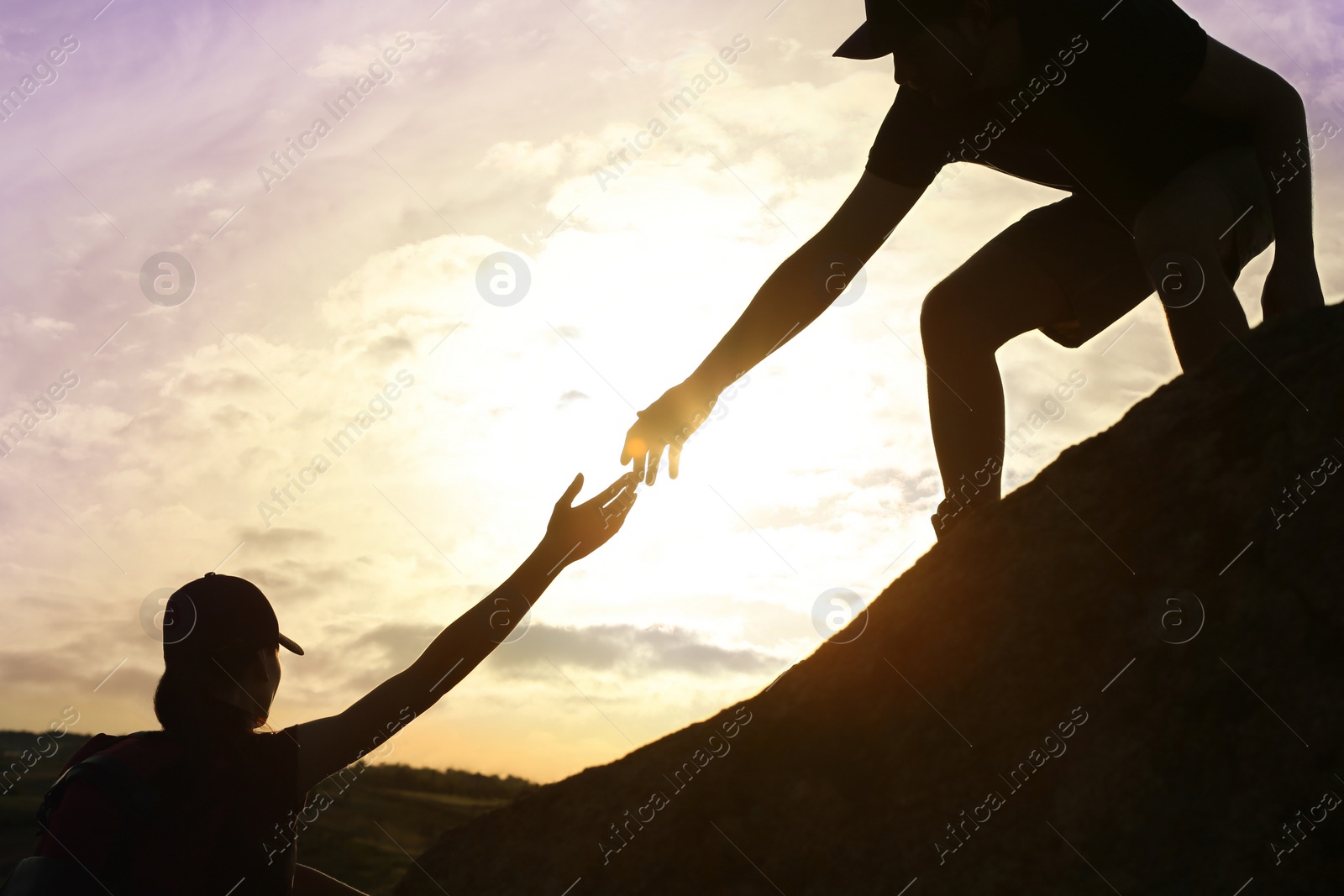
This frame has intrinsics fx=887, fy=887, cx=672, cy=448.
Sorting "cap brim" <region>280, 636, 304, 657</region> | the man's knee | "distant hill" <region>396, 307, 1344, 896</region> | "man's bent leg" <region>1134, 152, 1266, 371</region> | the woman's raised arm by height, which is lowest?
"distant hill" <region>396, 307, 1344, 896</region>

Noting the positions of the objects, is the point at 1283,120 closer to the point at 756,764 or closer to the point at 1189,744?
the point at 1189,744

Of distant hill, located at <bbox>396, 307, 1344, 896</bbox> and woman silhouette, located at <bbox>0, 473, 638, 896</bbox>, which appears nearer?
distant hill, located at <bbox>396, 307, 1344, 896</bbox>

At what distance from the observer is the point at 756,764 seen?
84.4 inches

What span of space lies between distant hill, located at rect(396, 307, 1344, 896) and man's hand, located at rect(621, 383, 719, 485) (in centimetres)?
73

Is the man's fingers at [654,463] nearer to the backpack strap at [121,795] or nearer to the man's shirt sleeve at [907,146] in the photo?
the man's shirt sleeve at [907,146]

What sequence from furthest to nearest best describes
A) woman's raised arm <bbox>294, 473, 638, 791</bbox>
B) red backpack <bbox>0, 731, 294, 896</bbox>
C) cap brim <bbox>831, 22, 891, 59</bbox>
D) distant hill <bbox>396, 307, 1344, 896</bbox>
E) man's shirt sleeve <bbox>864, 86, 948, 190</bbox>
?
man's shirt sleeve <bbox>864, 86, 948, 190</bbox> → cap brim <bbox>831, 22, 891, 59</bbox> → woman's raised arm <bbox>294, 473, 638, 791</bbox> → red backpack <bbox>0, 731, 294, 896</bbox> → distant hill <bbox>396, 307, 1344, 896</bbox>

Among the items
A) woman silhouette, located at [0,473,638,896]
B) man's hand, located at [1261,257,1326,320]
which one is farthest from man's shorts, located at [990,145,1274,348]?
woman silhouette, located at [0,473,638,896]

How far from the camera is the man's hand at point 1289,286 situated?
2.27 m

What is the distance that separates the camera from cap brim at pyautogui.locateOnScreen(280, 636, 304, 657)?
8.36 feet

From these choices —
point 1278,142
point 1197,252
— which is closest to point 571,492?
point 1197,252

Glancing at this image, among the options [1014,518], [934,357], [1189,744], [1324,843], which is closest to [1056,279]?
[934,357]

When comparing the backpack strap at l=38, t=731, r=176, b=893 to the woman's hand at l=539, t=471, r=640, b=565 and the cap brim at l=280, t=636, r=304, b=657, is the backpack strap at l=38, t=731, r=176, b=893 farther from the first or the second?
the woman's hand at l=539, t=471, r=640, b=565

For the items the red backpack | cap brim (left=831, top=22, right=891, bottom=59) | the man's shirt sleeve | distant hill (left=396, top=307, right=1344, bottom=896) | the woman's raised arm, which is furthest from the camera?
the man's shirt sleeve

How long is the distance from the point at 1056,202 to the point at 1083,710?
5.57 feet
